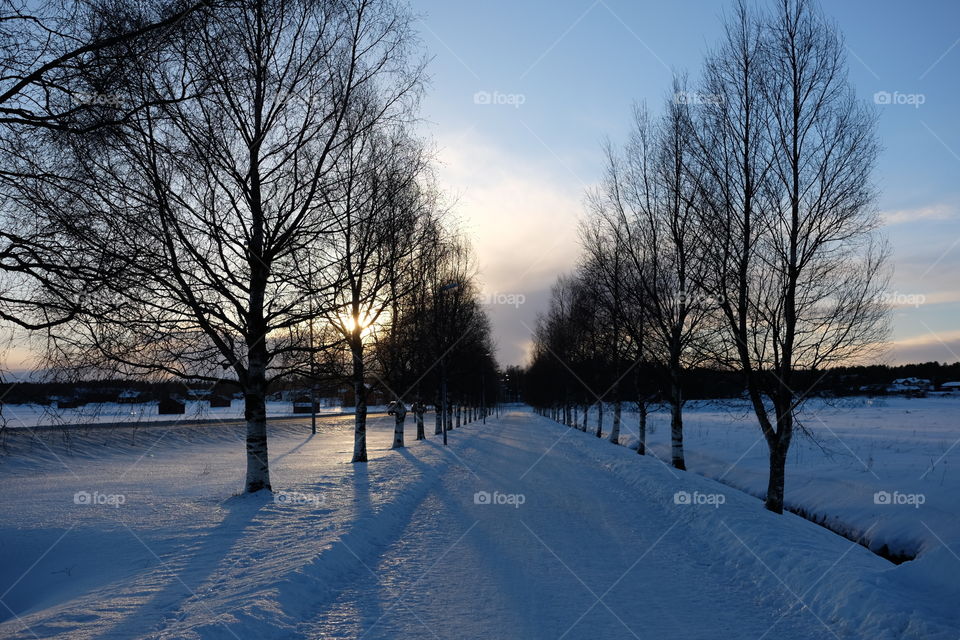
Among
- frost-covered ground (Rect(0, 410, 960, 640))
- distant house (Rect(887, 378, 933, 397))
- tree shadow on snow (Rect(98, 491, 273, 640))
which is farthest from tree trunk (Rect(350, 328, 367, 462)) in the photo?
distant house (Rect(887, 378, 933, 397))

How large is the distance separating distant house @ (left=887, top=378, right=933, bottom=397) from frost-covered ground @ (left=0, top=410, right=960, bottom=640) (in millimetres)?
101814

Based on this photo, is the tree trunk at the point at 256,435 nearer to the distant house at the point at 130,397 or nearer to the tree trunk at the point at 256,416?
the tree trunk at the point at 256,416

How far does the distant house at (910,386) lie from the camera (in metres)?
91.7

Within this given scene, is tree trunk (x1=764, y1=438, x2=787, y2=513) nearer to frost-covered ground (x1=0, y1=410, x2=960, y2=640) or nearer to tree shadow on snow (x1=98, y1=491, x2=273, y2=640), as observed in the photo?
frost-covered ground (x1=0, y1=410, x2=960, y2=640)

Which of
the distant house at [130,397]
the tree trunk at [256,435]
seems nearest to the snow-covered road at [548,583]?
the tree trunk at [256,435]

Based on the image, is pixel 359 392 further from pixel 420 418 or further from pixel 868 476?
pixel 868 476

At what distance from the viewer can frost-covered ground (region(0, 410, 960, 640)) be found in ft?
18.2

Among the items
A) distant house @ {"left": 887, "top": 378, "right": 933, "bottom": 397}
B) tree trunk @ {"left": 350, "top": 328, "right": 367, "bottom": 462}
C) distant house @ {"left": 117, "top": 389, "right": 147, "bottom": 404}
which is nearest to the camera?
distant house @ {"left": 117, "top": 389, "right": 147, "bottom": 404}

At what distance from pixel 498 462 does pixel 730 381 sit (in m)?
10.4

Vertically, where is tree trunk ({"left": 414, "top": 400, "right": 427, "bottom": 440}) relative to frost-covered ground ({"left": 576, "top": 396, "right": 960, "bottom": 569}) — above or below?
above

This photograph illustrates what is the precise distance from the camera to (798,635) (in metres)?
5.45

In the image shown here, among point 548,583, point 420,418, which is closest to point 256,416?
point 548,583

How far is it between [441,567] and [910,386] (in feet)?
389

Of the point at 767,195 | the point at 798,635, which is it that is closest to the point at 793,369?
the point at 767,195
